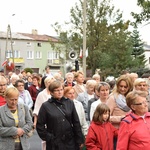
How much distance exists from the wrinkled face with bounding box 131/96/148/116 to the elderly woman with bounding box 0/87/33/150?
216 centimetres

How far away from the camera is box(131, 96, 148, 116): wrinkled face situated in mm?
5012

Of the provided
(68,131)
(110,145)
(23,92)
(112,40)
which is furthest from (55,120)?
(112,40)

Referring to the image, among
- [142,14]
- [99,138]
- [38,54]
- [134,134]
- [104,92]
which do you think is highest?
[142,14]

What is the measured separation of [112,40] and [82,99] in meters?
23.2

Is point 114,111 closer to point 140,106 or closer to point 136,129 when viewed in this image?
point 140,106

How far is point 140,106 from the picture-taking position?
502 centimetres

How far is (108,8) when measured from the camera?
105 ft

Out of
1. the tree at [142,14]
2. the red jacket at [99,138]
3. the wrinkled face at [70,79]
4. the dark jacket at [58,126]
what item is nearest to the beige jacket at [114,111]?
the red jacket at [99,138]

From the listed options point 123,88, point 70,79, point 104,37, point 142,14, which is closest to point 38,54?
point 104,37

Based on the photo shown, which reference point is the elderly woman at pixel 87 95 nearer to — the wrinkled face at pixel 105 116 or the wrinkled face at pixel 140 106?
the wrinkled face at pixel 105 116

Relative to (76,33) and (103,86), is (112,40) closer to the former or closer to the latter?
(76,33)

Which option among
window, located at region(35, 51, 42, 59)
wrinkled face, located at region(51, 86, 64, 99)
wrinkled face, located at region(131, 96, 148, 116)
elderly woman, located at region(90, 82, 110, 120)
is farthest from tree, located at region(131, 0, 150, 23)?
window, located at region(35, 51, 42, 59)

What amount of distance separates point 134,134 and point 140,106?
0.36 metres

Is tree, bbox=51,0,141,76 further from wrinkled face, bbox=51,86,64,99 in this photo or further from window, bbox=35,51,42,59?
window, bbox=35,51,42,59
